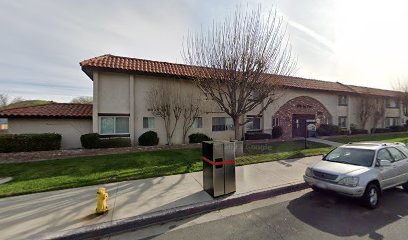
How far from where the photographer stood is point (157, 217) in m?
4.50

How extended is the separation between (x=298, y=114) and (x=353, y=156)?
1478cm

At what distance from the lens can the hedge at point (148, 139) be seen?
13.0 meters

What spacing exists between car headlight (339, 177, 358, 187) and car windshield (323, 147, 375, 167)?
867 millimetres

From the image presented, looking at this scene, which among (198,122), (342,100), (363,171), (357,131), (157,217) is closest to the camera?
(157,217)

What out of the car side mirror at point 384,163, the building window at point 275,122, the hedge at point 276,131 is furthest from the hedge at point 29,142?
the building window at point 275,122

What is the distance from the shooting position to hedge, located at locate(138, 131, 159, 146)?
13.0 m

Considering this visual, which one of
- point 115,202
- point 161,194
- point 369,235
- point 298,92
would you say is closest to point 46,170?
point 115,202

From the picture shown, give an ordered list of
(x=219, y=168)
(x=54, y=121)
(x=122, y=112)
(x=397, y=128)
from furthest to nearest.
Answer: (x=397, y=128) → (x=122, y=112) → (x=54, y=121) → (x=219, y=168)

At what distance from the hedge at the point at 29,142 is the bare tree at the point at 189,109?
7.60m

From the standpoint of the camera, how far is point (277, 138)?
1794cm

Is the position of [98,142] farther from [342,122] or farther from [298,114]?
[342,122]

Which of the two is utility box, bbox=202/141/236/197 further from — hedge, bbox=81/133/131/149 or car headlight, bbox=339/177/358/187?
hedge, bbox=81/133/131/149

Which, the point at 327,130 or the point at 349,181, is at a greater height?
the point at 327,130

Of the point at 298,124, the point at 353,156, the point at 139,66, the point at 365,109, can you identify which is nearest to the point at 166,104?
the point at 139,66
